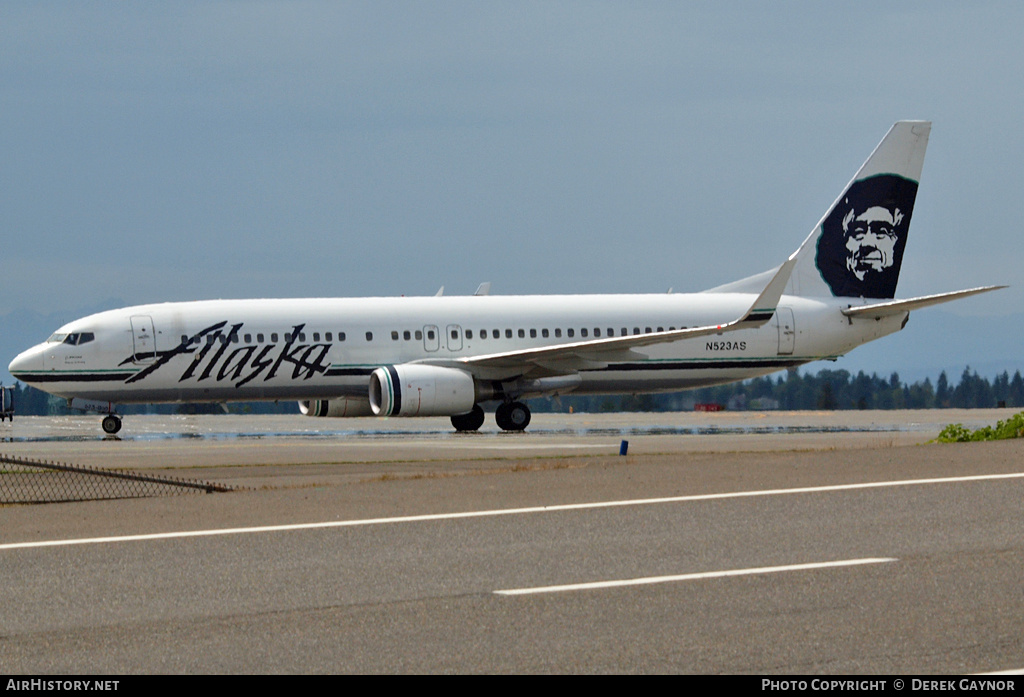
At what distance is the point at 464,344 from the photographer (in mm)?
34906

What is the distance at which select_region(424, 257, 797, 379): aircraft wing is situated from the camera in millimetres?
32469

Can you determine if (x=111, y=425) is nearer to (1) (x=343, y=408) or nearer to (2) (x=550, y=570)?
(1) (x=343, y=408)

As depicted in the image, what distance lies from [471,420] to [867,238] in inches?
513

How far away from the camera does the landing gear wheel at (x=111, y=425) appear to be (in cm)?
3316

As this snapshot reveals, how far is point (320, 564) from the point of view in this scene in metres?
10.0

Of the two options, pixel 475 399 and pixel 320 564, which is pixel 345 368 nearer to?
pixel 475 399

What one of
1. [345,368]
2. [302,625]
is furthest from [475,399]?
[302,625]

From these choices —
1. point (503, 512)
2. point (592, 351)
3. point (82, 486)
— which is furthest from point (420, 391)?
point (503, 512)

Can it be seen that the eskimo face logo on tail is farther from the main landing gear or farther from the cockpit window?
the cockpit window

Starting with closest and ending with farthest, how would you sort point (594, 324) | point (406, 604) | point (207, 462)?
point (406, 604) < point (207, 462) < point (594, 324)

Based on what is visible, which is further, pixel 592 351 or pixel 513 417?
pixel 592 351

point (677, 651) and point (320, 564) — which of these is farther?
point (320, 564)

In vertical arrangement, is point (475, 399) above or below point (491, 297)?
below
